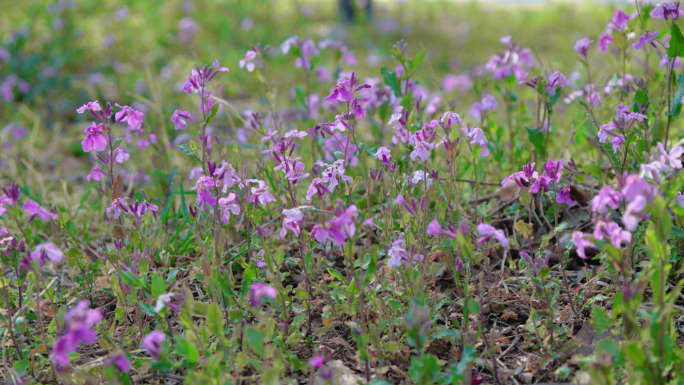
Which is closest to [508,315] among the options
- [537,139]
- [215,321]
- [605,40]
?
[537,139]

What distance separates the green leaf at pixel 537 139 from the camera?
2.26 m

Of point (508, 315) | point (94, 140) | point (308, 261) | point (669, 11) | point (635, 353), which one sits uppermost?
point (669, 11)

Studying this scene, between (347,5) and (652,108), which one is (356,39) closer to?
(347,5)

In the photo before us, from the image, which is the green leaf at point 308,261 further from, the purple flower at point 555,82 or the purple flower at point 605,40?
the purple flower at point 605,40

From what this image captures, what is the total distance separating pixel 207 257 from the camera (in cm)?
157

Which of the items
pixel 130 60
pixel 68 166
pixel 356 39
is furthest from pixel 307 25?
pixel 68 166

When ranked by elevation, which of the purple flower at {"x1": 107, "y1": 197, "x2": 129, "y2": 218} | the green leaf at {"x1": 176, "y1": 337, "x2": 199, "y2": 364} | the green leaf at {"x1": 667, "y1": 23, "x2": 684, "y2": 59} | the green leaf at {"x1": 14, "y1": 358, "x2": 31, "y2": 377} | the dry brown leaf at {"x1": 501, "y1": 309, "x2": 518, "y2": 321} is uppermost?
the green leaf at {"x1": 667, "y1": 23, "x2": 684, "y2": 59}

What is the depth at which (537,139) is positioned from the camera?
228 centimetres

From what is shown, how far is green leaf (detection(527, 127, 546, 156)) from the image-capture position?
7.41 ft

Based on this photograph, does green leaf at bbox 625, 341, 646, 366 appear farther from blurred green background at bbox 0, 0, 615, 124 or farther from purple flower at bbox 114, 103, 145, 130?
blurred green background at bbox 0, 0, 615, 124

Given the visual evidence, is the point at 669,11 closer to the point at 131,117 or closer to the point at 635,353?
the point at 635,353

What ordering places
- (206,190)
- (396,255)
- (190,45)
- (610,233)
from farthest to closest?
(190,45), (206,190), (396,255), (610,233)

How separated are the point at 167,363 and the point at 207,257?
0.33m

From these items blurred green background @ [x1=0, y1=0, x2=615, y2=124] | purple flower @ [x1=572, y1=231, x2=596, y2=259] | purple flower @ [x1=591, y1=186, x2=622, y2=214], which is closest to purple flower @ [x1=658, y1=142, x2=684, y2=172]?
purple flower @ [x1=591, y1=186, x2=622, y2=214]
